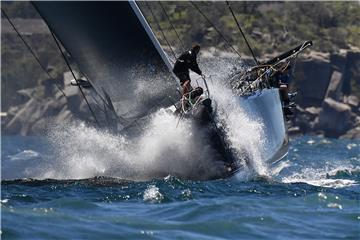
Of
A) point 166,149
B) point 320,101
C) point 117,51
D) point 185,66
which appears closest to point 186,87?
point 185,66

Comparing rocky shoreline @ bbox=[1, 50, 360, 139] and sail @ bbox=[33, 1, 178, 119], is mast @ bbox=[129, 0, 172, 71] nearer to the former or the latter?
sail @ bbox=[33, 1, 178, 119]

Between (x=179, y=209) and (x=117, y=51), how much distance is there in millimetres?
4660

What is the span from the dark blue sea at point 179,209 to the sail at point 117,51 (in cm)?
185

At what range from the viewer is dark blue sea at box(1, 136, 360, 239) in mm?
9016

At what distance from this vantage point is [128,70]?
14727 mm

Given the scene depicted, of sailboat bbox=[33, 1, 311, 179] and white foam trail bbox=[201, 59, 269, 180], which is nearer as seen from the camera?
sailboat bbox=[33, 1, 311, 179]

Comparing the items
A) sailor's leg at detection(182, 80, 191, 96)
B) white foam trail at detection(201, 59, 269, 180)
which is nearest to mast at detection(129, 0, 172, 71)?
sailor's leg at detection(182, 80, 191, 96)

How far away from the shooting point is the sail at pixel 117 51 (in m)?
13.9

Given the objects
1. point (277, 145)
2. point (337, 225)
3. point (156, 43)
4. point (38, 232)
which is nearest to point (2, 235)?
point (38, 232)

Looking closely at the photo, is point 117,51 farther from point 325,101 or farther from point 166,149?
point 325,101

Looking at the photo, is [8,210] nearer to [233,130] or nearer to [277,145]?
[233,130]

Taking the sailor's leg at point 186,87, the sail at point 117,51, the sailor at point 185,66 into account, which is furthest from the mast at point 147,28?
the sailor's leg at point 186,87

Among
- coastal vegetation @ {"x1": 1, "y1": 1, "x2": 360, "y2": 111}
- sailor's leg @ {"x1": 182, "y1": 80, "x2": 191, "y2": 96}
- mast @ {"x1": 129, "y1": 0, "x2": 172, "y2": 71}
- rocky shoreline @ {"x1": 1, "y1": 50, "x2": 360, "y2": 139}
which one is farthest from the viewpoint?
coastal vegetation @ {"x1": 1, "y1": 1, "x2": 360, "y2": 111}

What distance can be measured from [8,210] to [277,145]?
353 inches
